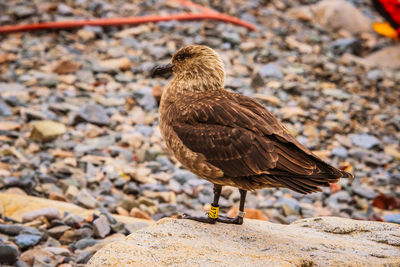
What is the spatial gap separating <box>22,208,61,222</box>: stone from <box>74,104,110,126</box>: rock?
3020mm

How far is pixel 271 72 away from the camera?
1098 cm

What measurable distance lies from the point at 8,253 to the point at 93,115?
13.7 ft

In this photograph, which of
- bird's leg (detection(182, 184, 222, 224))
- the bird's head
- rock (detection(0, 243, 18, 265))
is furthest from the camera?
the bird's head

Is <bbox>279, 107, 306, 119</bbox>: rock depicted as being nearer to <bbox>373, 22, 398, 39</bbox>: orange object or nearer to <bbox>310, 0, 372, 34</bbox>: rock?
<bbox>373, 22, 398, 39</bbox>: orange object

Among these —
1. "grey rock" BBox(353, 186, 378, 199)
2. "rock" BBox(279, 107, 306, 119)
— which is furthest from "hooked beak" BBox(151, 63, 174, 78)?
"rock" BBox(279, 107, 306, 119)

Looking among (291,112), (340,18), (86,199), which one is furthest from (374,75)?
(86,199)

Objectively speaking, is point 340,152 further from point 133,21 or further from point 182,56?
point 133,21

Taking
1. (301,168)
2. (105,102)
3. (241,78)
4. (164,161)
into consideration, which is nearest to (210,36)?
(241,78)

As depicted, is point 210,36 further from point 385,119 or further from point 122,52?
point 385,119

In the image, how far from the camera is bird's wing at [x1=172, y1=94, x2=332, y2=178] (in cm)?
427

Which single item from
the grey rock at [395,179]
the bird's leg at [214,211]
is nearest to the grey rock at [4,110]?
the bird's leg at [214,211]

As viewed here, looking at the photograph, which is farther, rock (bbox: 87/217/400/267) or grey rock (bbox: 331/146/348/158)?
grey rock (bbox: 331/146/348/158)

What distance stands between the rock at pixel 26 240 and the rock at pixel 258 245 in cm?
166

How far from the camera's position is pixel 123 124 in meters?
8.98
